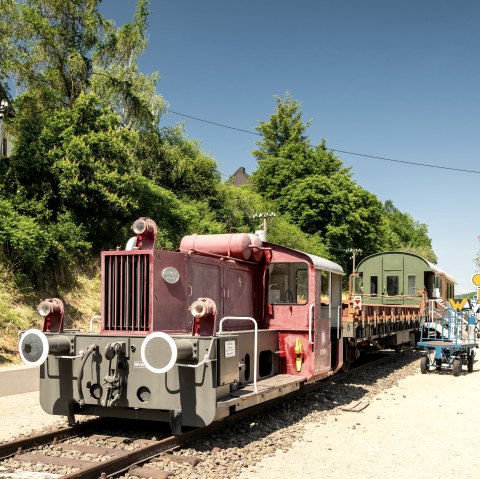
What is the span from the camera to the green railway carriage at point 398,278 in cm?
1962

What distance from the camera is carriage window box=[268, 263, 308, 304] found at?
29.1 ft

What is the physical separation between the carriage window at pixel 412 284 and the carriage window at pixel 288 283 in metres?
12.2

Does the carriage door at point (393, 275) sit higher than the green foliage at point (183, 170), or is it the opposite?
the green foliage at point (183, 170)

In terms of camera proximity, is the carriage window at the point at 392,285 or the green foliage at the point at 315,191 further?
the green foliage at the point at 315,191

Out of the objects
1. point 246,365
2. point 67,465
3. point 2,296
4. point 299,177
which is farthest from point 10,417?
point 299,177

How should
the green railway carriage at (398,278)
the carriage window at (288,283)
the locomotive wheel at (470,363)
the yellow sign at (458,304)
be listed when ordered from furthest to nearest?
the green railway carriage at (398,278) < the yellow sign at (458,304) < the locomotive wheel at (470,363) < the carriage window at (288,283)

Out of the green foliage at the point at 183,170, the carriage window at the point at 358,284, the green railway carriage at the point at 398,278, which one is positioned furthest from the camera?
the green foliage at the point at 183,170

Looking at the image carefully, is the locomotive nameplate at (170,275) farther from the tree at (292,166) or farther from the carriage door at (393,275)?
the tree at (292,166)

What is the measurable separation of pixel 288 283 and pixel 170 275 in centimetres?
259

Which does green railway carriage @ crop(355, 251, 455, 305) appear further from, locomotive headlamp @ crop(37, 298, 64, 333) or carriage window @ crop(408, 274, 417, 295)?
locomotive headlamp @ crop(37, 298, 64, 333)

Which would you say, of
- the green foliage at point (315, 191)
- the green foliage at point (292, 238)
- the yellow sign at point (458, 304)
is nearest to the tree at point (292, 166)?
the green foliage at point (315, 191)

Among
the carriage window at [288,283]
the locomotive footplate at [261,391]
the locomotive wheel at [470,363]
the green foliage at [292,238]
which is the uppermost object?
the green foliage at [292,238]

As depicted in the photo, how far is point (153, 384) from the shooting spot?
6348mm

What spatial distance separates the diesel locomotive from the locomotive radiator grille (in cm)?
1
